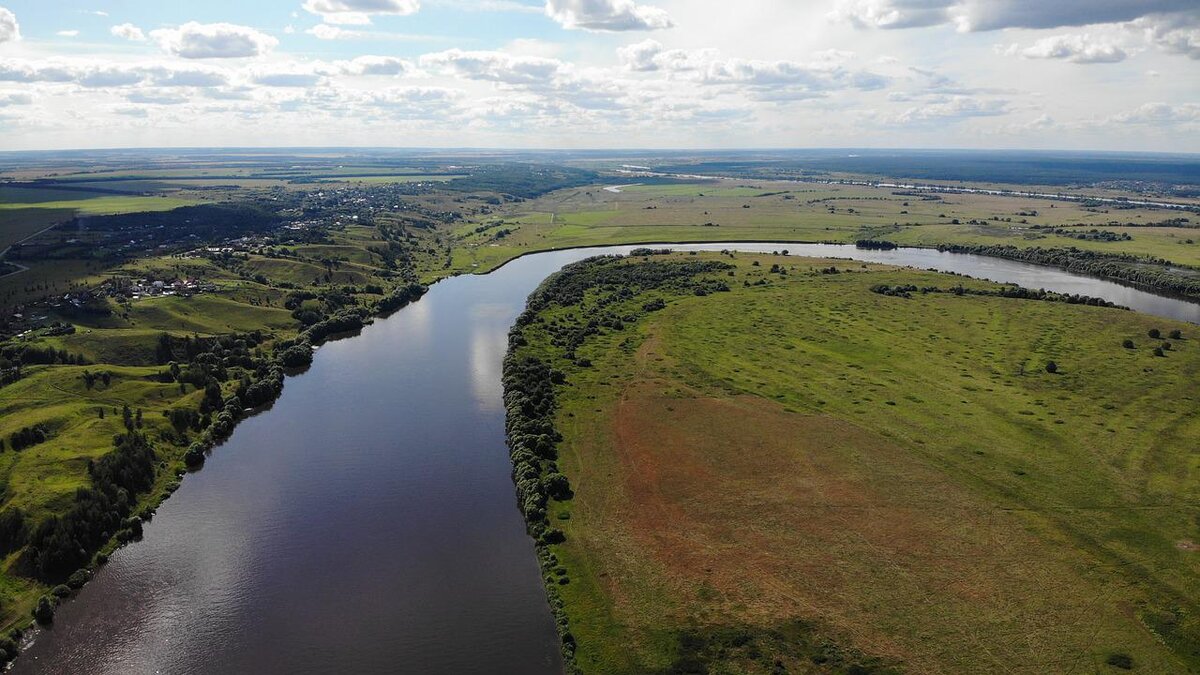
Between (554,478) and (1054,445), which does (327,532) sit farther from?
(1054,445)

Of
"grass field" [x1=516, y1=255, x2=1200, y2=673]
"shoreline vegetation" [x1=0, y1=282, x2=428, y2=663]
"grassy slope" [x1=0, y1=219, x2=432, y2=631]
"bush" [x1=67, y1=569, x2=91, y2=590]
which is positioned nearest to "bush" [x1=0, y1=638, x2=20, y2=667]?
"shoreline vegetation" [x1=0, y1=282, x2=428, y2=663]

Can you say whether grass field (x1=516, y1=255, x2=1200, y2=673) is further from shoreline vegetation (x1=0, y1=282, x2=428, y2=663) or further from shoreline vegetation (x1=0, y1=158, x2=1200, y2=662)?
shoreline vegetation (x1=0, y1=282, x2=428, y2=663)

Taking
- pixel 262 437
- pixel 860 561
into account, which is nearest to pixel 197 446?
pixel 262 437

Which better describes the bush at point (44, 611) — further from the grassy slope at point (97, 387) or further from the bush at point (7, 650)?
the bush at point (7, 650)

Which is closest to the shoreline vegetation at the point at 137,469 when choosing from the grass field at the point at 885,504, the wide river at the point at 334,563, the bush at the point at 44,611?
the bush at the point at 44,611

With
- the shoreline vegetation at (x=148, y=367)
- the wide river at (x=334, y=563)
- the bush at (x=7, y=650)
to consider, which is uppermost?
the shoreline vegetation at (x=148, y=367)

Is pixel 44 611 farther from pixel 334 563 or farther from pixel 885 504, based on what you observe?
pixel 885 504

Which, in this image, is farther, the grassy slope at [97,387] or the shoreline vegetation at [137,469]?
the grassy slope at [97,387]
